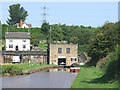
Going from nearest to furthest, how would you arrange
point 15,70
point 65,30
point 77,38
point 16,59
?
point 15,70 < point 16,59 < point 77,38 < point 65,30

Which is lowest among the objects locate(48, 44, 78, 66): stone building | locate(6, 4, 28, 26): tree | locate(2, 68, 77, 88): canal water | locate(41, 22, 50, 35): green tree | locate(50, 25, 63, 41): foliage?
locate(2, 68, 77, 88): canal water

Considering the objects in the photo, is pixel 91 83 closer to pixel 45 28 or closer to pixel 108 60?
pixel 108 60

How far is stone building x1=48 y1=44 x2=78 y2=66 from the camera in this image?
76.2 meters

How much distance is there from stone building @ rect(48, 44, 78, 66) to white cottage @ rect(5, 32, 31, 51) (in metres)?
13.6

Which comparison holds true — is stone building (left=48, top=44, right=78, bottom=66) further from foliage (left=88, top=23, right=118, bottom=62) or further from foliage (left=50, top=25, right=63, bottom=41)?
foliage (left=50, top=25, right=63, bottom=41)

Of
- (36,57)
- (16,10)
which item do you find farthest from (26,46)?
(16,10)

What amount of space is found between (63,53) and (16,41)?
18.1 metres

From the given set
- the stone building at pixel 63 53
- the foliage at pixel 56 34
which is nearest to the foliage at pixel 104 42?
the stone building at pixel 63 53

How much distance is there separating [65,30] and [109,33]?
5974 centimetres

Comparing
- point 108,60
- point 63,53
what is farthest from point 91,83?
point 63,53

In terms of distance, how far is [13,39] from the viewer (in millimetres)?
86688

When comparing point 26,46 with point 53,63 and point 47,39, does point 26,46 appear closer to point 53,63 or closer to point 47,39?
point 53,63

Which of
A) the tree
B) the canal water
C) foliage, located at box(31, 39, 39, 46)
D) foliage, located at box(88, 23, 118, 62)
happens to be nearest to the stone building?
foliage, located at box(88, 23, 118, 62)

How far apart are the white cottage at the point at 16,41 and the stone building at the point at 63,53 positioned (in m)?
13.6
